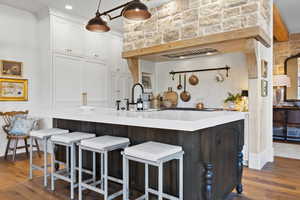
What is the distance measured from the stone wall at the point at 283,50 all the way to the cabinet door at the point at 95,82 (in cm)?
488

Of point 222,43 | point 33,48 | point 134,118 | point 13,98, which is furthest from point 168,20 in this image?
point 13,98

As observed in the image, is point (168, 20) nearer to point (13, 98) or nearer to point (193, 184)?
point (193, 184)

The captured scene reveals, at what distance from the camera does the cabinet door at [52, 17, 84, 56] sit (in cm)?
436

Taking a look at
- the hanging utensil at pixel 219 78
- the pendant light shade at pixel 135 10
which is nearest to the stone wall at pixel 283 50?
the hanging utensil at pixel 219 78

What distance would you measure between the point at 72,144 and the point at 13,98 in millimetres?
2704

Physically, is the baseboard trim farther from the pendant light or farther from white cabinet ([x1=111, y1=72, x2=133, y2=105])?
white cabinet ([x1=111, y1=72, x2=133, y2=105])

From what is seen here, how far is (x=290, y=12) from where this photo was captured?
4625mm

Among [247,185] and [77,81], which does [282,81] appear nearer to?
[247,185]

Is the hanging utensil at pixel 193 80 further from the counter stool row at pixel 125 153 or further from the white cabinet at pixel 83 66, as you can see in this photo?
the counter stool row at pixel 125 153

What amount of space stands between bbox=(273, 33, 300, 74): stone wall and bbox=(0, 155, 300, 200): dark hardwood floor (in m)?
3.51

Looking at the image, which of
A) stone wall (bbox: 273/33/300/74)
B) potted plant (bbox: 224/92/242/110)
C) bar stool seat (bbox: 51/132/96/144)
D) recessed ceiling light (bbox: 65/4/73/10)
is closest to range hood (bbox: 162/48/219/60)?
potted plant (bbox: 224/92/242/110)

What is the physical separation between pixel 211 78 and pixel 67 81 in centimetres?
314

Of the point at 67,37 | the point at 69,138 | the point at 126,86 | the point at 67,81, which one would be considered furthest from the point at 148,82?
the point at 69,138

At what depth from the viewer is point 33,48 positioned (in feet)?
15.0
